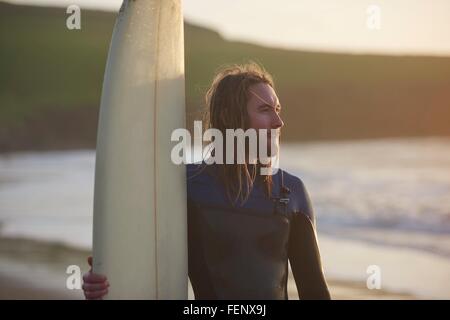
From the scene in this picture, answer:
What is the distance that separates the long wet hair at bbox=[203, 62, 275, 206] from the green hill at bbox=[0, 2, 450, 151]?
9.25m

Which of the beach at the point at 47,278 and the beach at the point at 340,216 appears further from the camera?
the beach at the point at 340,216

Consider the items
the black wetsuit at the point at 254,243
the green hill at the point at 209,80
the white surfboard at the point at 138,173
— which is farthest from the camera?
the green hill at the point at 209,80

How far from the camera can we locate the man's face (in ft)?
6.94

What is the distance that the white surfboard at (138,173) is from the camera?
229cm

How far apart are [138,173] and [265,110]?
16.8 inches

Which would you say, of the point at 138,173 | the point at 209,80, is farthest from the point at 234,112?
the point at 209,80

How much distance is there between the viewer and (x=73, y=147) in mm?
11805

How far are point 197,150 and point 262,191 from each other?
19.2 ft

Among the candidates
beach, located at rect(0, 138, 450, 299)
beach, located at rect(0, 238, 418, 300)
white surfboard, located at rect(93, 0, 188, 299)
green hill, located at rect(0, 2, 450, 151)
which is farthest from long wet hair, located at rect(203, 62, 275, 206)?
green hill, located at rect(0, 2, 450, 151)

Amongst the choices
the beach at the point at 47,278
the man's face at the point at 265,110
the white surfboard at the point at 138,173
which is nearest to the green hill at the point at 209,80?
the beach at the point at 47,278

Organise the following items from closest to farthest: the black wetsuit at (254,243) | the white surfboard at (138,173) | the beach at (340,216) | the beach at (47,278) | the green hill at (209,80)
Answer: the black wetsuit at (254,243), the white surfboard at (138,173), the beach at (47,278), the beach at (340,216), the green hill at (209,80)

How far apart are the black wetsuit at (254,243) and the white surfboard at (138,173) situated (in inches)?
5.7

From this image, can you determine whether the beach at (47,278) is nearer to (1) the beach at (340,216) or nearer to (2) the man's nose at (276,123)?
(1) the beach at (340,216)
